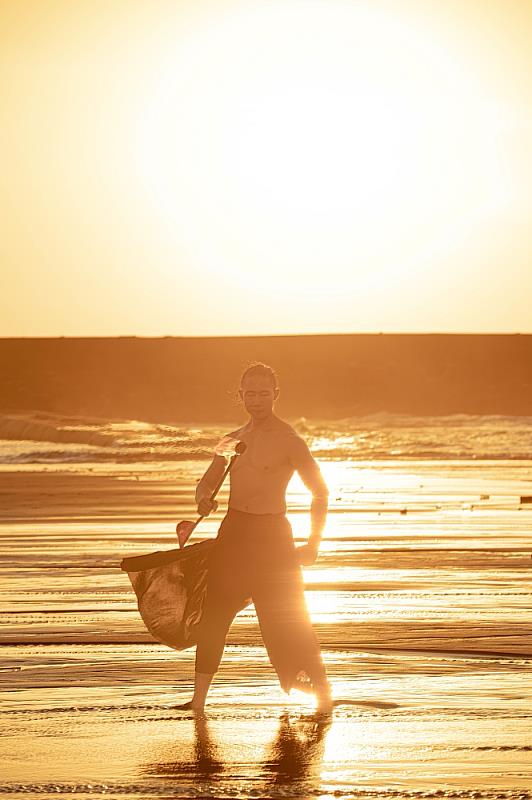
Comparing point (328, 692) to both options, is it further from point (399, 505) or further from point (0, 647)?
point (399, 505)

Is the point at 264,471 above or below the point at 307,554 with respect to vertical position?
above

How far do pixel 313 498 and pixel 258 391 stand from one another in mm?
633

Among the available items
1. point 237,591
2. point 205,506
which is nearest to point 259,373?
point 205,506

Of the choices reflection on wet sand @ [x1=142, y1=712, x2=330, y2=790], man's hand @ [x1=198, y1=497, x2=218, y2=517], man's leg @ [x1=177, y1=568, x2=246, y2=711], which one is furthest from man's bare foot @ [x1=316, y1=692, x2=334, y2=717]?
man's hand @ [x1=198, y1=497, x2=218, y2=517]

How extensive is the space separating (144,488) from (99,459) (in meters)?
14.9

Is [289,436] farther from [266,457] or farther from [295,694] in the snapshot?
[295,694]

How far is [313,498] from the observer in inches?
356

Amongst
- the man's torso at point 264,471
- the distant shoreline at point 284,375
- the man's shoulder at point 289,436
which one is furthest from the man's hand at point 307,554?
the distant shoreline at point 284,375

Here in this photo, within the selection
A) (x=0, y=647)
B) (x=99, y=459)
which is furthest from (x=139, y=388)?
(x=0, y=647)

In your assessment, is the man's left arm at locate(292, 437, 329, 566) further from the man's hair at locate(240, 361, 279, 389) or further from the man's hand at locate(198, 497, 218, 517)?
the man's hand at locate(198, 497, 218, 517)

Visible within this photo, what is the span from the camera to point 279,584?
29.2ft

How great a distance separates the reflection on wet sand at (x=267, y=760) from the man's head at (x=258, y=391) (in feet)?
5.53

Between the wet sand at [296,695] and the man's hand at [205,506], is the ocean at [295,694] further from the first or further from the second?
the man's hand at [205,506]

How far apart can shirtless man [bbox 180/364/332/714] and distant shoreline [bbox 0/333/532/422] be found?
69.8 metres
